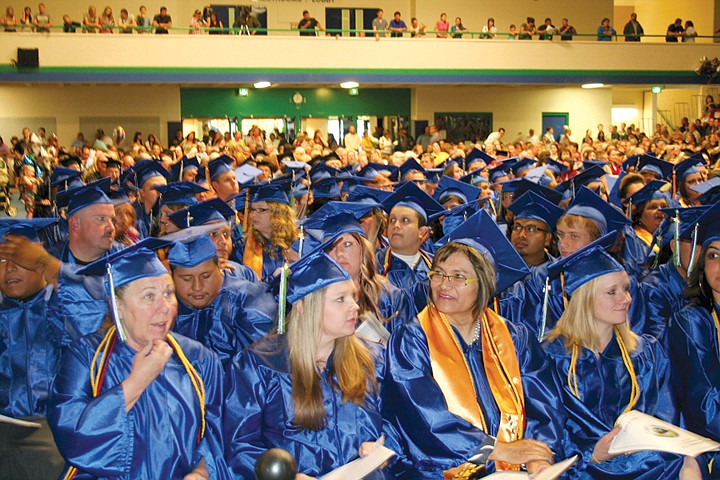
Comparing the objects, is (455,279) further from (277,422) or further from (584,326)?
(277,422)

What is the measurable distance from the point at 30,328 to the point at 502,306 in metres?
2.87

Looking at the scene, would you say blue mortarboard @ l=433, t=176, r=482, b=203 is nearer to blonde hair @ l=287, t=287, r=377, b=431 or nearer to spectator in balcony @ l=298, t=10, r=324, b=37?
blonde hair @ l=287, t=287, r=377, b=431

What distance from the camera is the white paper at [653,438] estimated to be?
3256 millimetres

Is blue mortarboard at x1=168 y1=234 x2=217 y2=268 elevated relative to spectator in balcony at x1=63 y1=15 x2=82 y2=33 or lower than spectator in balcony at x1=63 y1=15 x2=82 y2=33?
lower

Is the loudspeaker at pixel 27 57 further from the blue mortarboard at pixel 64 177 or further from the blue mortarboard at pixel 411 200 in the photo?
the blue mortarboard at pixel 411 200

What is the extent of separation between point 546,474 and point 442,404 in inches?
21.5

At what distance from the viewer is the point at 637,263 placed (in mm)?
6715

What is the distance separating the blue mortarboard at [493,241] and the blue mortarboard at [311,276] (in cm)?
69

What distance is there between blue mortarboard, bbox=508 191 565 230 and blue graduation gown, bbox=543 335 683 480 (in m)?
2.09

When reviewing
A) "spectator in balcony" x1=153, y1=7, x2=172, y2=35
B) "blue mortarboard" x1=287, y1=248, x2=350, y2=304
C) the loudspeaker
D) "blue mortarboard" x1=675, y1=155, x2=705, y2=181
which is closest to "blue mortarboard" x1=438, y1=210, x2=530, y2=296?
"blue mortarboard" x1=287, y1=248, x2=350, y2=304

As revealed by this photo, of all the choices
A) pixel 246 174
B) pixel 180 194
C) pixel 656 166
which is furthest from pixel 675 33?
pixel 180 194

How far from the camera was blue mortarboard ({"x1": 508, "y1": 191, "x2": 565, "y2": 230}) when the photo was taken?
601cm

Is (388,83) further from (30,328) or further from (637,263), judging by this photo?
(30,328)

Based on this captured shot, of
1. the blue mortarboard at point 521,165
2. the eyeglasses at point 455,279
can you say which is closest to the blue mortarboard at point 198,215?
the eyeglasses at point 455,279
